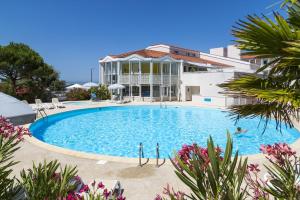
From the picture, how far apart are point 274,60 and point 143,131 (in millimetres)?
16188

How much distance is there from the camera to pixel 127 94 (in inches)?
1432

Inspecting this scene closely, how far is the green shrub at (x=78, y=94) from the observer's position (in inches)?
1384

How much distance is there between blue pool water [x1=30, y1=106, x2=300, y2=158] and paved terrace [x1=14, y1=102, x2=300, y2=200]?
12.4 ft

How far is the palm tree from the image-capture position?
2422 millimetres

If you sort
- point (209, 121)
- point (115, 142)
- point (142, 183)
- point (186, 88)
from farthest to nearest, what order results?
point (186, 88)
point (209, 121)
point (115, 142)
point (142, 183)

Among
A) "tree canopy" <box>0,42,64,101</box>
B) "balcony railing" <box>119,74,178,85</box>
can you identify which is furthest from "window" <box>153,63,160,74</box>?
"tree canopy" <box>0,42,64,101</box>

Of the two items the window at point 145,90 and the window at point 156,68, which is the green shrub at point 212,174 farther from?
the window at point 156,68

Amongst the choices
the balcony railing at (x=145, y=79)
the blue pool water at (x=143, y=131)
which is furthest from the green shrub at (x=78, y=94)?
the blue pool water at (x=143, y=131)

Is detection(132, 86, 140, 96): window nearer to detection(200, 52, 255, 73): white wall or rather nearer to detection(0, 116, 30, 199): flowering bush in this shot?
detection(200, 52, 255, 73): white wall

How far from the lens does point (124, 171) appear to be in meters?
8.20

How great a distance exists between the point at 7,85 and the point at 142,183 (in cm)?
3058

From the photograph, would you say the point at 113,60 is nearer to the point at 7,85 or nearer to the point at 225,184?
the point at 7,85

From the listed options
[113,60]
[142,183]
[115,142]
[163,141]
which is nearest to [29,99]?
[113,60]

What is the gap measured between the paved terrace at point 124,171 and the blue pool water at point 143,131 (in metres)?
3.79
